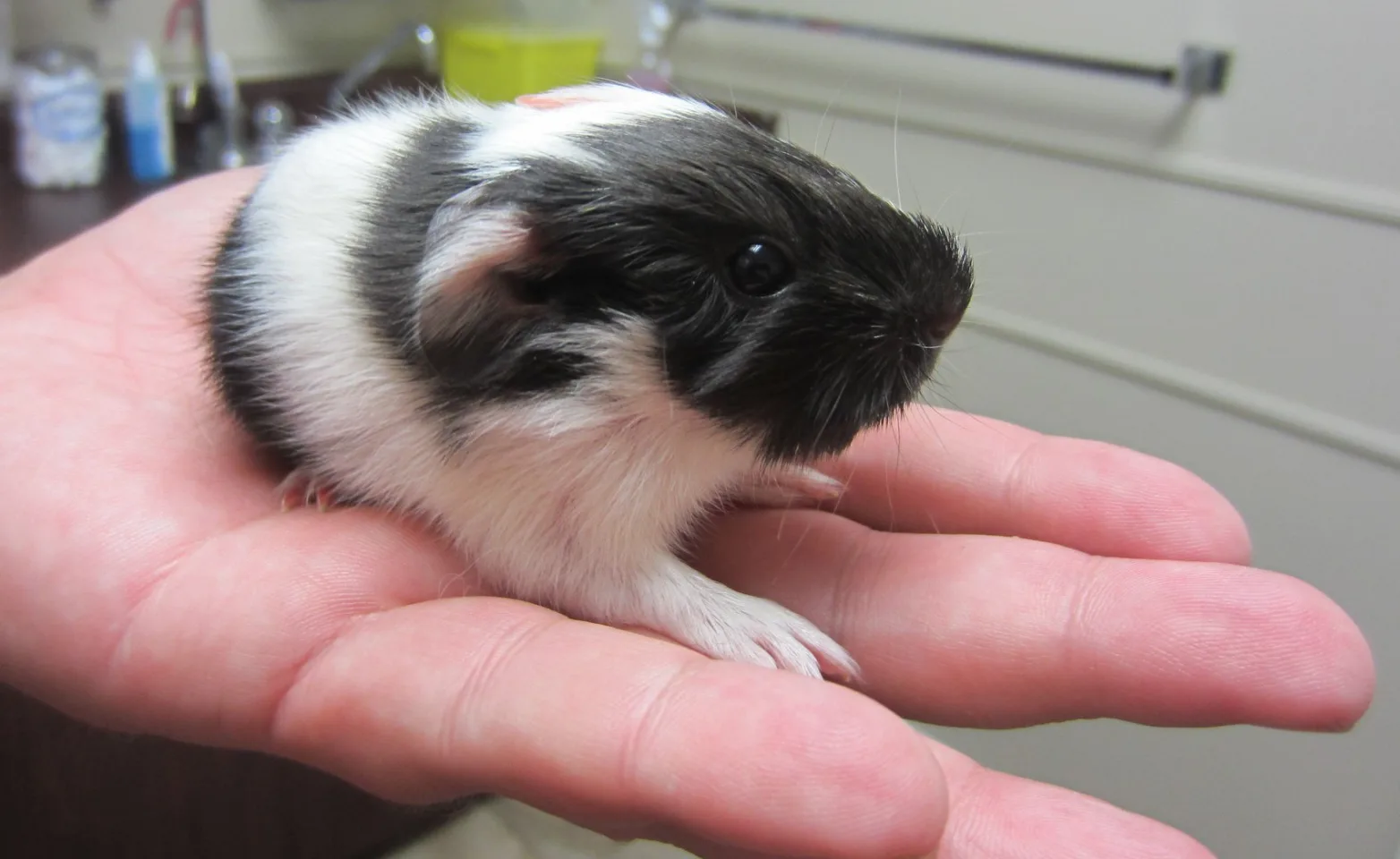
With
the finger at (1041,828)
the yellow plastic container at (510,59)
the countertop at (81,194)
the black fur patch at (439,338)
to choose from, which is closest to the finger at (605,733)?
the finger at (1041,828)

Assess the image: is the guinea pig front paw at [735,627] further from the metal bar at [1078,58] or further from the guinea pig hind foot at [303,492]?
the metal bar at [1078,58]

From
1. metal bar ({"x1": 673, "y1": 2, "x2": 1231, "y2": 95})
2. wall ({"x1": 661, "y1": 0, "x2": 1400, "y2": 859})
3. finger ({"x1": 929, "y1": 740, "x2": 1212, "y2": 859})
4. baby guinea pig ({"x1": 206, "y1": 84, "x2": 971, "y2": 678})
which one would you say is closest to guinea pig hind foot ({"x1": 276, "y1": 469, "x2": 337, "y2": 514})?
baby guinea pig ({"x1": 206, "y1": 84, "x2": 971, "y2": 678})

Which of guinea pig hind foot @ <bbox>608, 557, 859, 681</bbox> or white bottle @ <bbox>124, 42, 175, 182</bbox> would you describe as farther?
white bottle @ <bbox>124, 42, 175, 182</bbox>

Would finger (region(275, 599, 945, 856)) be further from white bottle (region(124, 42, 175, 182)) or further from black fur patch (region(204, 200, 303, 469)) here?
white bottle (region(124, 42, 175, 182))

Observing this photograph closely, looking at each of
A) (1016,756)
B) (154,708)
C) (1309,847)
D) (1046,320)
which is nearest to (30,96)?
(154,708)

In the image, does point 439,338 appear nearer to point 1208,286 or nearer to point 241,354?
point 241,354
